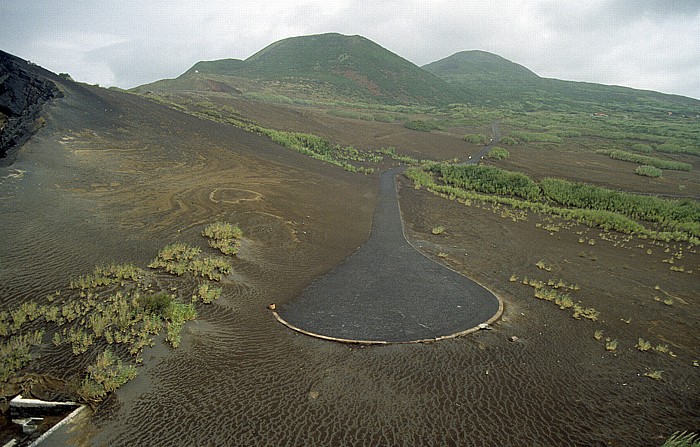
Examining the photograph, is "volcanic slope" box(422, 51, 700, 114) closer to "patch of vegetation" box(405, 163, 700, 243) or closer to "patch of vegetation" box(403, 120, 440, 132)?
"patch of vegetation" box(403, 120, 440, 132)

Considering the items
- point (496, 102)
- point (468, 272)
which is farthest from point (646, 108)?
point (468, 272)

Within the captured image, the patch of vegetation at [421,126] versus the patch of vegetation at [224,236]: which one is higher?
the patch of vegetation at [421,126]

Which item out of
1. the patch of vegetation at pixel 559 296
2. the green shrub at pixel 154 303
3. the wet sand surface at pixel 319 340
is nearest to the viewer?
the wet sand surface at pixel 319 340

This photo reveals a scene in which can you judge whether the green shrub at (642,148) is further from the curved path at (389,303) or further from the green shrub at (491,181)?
the curved path at (389,303)

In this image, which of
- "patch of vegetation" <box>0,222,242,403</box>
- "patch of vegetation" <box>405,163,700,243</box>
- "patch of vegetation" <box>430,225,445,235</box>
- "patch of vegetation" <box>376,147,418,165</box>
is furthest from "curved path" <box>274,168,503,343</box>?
"patch of vegetation" <box>376,147,418,165</box>

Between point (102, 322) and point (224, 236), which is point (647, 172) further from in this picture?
point (102, 322)

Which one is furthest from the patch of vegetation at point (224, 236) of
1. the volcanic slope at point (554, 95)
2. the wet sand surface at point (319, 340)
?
the volcanic slope at point (554, 95)

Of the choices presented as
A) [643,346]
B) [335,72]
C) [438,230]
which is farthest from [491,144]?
[335,72]
